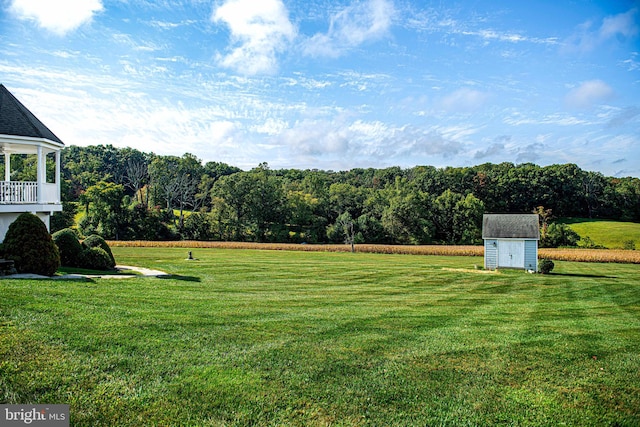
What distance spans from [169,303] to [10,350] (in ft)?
13.8

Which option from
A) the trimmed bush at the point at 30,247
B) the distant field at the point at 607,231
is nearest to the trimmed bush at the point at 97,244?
the trimmed bush at the point at 30,247

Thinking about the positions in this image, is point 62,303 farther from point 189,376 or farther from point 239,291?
point 239,291

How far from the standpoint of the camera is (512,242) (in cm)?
2809

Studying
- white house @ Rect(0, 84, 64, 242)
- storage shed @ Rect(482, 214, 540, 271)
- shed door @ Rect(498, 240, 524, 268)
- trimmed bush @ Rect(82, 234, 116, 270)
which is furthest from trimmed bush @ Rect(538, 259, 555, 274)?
white house @ Rect(0, 84, 64, 242)

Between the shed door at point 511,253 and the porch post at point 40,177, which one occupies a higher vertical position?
the porch post at point 40,177

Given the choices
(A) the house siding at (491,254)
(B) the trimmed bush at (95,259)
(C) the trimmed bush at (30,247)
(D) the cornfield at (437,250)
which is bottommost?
(D) the cornfield at (437,250)

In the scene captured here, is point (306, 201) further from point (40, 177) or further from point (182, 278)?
point (40, 177)

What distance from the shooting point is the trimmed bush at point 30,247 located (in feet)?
39.3

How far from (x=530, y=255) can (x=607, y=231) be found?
46760mm

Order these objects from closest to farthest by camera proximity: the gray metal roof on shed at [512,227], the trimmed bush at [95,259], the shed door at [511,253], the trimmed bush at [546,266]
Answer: the trimmed bush at [95,259] < the trimmed bush at [546,266] < the gray metal roof on shed at [512,227] < the shed door at [511,253]

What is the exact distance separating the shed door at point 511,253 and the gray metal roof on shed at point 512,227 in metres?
0.46

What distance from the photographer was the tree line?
55219 mm

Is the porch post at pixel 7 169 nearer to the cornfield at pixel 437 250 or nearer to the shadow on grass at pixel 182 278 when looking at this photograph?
the shadow on grass at pixel 182 278

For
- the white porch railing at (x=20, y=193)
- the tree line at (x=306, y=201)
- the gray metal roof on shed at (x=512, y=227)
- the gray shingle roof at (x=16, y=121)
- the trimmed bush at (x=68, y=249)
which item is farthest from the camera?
the tree line at (x=306, y=201)
